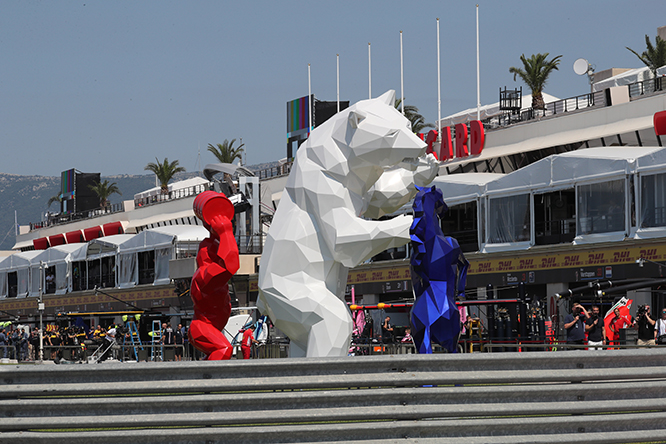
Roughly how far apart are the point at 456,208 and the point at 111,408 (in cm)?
2830

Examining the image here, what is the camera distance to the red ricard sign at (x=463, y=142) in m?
36.2

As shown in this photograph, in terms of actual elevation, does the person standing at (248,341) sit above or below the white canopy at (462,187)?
below

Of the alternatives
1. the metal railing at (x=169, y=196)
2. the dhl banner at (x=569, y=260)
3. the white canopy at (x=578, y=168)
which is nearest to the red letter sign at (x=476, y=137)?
the white canopy at (x=578, y=168)

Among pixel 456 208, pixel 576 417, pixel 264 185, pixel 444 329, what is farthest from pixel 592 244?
pixel 264 185

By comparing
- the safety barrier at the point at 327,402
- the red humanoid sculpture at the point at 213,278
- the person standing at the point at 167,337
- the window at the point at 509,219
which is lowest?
the person standing at the point at 167,337

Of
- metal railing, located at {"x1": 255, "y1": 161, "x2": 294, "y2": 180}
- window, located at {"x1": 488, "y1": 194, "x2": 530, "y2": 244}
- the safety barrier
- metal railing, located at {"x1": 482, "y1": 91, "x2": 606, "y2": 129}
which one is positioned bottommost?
the safety barrier

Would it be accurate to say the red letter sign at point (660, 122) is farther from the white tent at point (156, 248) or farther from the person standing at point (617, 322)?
the white tent at point (156, 248)

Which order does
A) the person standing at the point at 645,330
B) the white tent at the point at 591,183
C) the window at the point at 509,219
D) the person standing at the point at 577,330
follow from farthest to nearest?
the window at the point at 509,219
the white tent at the point at 591,183
the person standing at the point at 645,330
the person standing at the point at 577,330

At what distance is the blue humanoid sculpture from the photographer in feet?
34.3

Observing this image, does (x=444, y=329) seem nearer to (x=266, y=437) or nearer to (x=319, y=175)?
(x=319, y=175)

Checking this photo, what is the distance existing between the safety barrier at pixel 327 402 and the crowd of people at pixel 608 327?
7930mm

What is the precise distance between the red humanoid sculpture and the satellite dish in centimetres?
3590

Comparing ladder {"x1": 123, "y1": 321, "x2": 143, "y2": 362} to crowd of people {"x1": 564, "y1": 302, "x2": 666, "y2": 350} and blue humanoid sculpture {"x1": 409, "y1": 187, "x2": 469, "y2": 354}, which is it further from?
blue humanoid sculpture {"x1": 409, "y1": 187, "x2": 469, "y2": 354}

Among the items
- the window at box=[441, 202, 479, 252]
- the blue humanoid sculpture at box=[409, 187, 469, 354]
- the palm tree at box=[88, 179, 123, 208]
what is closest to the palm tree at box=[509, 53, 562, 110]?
the window at box=[441, 202, 479, 252]
